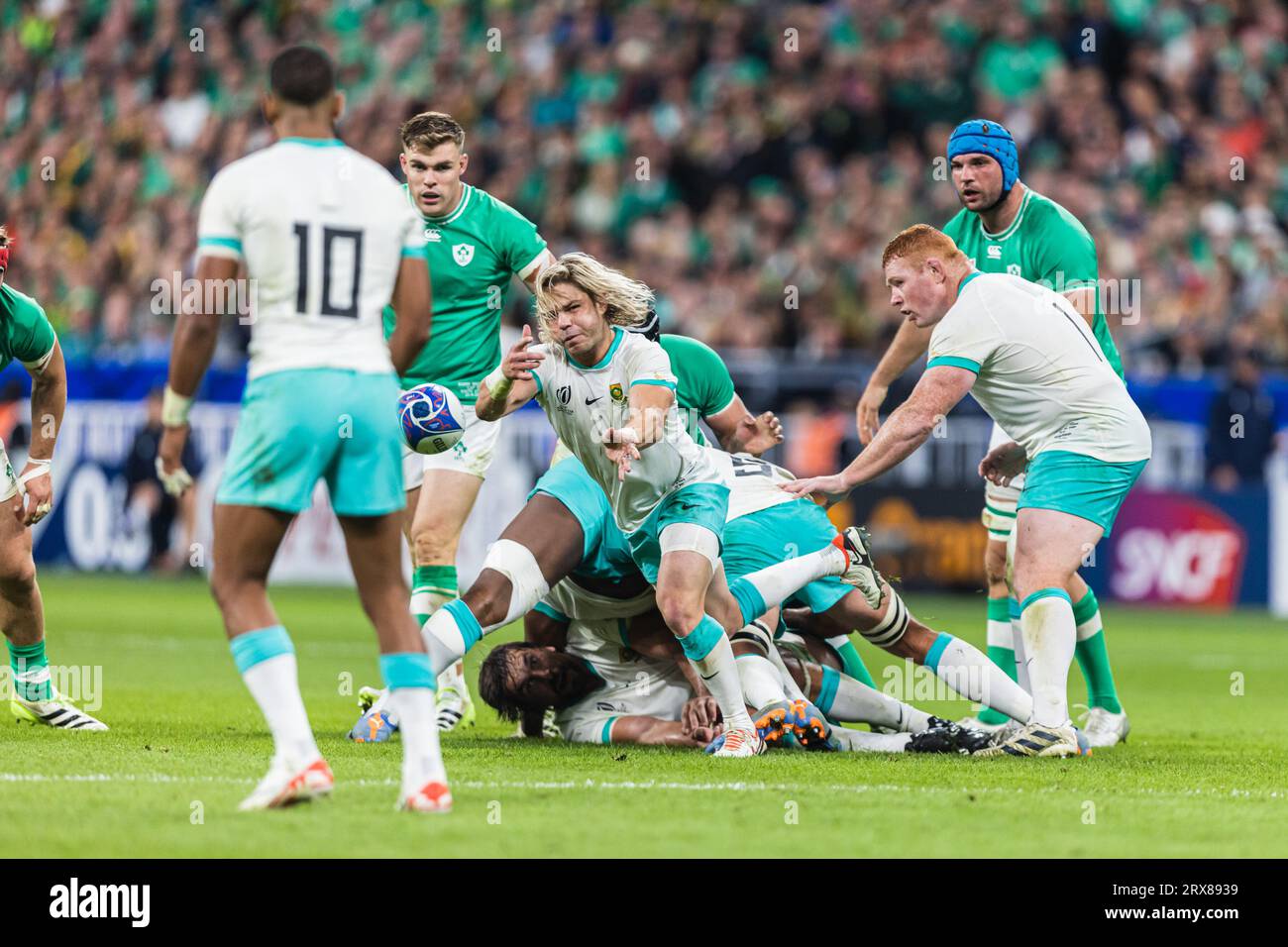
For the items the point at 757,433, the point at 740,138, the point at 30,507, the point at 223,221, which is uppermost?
the point at 740,138

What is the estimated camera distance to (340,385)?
5.98 metres

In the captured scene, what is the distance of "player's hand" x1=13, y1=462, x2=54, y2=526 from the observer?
8477 millimetres

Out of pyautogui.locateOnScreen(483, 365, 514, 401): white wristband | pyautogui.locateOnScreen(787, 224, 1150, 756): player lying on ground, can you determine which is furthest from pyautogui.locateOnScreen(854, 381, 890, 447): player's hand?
pyautogui.locateOnScreen(483, 365, 514, 401): white wristband

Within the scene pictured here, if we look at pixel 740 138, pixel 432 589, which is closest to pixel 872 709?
pixel 432 589

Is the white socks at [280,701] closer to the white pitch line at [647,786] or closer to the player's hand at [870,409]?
the white pitch line at [647,786]

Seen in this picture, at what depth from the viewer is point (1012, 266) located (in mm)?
9602

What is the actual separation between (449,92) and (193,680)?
13.9 meters

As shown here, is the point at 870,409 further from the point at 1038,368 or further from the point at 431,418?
the point at 431,418

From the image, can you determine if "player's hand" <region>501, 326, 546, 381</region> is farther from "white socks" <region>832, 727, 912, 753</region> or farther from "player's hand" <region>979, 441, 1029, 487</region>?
"player's hand" <region>979, 441, 1029, 487</region>

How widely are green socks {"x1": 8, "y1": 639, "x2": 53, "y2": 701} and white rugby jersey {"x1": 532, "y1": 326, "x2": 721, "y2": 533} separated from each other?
2657mm

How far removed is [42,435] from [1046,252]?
4.80 m

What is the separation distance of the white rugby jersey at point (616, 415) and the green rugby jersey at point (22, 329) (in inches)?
88.9

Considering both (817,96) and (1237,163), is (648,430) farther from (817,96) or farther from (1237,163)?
(817,96)

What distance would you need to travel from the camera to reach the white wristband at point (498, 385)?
7.76 m
